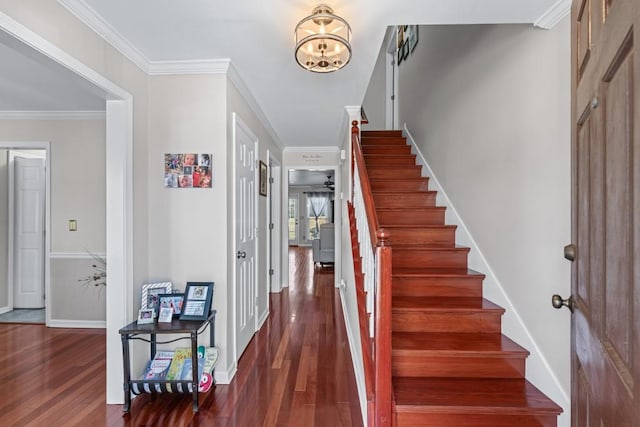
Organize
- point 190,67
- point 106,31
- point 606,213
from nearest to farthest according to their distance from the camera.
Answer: point 606,213 < point 106,31 < point 190,67

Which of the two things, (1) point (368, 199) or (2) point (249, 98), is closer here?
(1) point (368, 199)

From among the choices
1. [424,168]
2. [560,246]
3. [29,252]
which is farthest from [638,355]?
[29,252]

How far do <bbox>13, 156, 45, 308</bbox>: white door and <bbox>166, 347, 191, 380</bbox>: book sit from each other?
3201 millimetres

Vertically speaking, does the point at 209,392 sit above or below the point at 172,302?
below

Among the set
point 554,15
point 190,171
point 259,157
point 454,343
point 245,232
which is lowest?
point 454,343

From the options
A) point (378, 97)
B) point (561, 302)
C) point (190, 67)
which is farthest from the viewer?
point (378, 97)

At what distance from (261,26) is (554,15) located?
158 cm

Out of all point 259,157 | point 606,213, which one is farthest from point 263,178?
point 606,213

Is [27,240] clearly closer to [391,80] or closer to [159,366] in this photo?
[159,366]

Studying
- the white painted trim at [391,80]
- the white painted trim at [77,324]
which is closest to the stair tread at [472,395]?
the white painted trim at [77,324]

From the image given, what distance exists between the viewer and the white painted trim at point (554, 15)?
1510mm

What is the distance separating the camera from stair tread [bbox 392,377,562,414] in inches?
60.1

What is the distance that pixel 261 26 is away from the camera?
185 cm

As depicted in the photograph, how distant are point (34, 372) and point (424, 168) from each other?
4.06 metres
